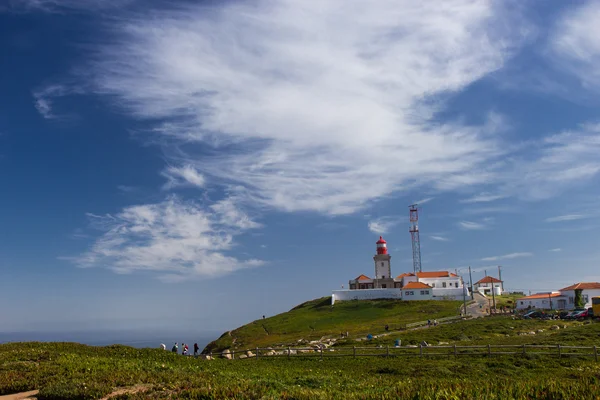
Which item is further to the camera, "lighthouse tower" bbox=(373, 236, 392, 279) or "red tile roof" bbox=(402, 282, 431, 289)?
"lighthouse tower" bbox=(373, 236, 392, 279)

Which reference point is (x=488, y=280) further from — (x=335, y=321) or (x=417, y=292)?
(x=335, y=321)

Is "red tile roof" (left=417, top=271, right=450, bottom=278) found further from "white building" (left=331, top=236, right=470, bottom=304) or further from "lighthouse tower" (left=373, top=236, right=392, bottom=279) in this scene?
"lighthouse tower" (left=373, top=236, right=392, bottom=279)

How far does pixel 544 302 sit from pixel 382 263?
38.9m

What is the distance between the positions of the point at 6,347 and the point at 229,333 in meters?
72.0

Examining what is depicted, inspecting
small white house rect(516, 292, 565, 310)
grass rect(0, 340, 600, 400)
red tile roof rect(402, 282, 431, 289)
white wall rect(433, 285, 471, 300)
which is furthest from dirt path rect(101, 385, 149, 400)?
white wall rect(433, 285, 471, 300)

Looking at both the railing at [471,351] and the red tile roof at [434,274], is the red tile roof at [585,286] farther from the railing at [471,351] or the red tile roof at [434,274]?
the railing at [471,351]

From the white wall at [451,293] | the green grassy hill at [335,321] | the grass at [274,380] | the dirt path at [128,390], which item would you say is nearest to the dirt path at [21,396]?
the grass at [274,380]

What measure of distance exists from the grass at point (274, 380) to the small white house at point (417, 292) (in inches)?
3032

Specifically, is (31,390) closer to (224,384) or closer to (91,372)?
(91,372)

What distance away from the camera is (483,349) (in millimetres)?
38844

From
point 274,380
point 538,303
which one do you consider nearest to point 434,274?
point 538,303

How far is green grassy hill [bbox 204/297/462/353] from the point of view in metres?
75.9

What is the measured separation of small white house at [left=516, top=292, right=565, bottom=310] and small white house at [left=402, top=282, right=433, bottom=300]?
18.8 m

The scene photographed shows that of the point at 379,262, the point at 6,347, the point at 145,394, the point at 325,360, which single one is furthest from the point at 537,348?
the point at 379,262
